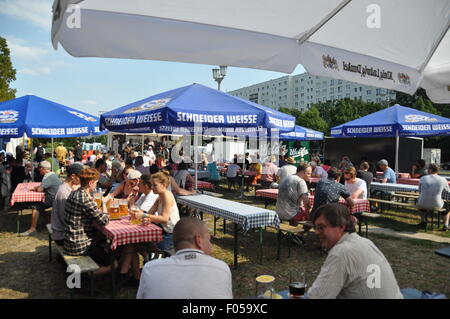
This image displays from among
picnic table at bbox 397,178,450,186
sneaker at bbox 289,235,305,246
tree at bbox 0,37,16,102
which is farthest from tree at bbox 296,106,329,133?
sneaker at bbox 289,235,305,246

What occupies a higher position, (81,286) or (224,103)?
(224,103)

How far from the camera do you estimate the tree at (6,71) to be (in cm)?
2877

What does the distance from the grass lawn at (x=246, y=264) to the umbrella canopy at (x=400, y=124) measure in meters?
4.05

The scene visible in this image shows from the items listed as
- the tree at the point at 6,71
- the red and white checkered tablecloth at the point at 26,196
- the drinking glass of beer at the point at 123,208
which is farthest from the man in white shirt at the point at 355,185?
the tree at the point at 6,71

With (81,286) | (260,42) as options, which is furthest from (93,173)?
(260,42)

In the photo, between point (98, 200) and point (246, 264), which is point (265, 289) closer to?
point (246, 264)

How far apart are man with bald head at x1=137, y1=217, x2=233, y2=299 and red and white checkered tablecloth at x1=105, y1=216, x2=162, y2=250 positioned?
2058mm

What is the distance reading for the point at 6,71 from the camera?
97.0 ft

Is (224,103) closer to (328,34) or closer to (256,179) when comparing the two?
(328,34)

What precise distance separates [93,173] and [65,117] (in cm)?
434

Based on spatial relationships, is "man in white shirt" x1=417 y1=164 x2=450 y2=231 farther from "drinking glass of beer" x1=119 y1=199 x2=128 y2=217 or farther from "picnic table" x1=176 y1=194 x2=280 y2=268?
"drinking glass of beer" x1=119 y1=199 x2=128 y2=217

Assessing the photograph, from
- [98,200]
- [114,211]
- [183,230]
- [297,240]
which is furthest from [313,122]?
[183,230]

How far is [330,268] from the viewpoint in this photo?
1.99m
